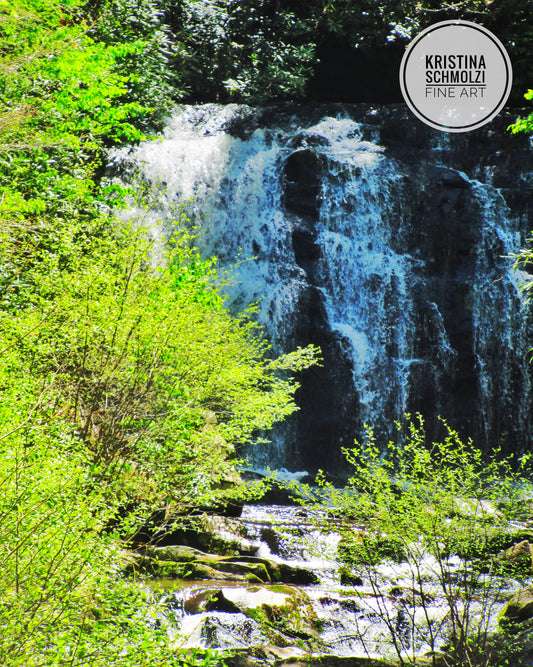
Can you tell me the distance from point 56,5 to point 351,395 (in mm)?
10674

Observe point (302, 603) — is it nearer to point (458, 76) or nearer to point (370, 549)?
point (370, 549)

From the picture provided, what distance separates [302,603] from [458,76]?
50.7 ft

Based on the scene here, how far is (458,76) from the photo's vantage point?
16.6 meters

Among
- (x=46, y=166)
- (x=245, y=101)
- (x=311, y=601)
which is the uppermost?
(x=245, y=101)

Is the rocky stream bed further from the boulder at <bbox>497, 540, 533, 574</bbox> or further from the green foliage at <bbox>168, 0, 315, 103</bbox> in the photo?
the green foliage at <bbox>168, 0, 315, 103</bbox>

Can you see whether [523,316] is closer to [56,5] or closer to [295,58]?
[295,58]

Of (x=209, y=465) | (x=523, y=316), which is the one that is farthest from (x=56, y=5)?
(x=523, y=316)

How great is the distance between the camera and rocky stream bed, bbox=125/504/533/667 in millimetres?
5516

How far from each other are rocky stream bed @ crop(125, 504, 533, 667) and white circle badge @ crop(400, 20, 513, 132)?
40.9ft

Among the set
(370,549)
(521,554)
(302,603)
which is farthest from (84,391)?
(521,554)

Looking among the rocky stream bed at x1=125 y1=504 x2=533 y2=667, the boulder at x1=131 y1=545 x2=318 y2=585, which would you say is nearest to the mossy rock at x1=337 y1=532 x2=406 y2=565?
the rocky stream bed at x1=125 y1=504 x2=533 y2=667

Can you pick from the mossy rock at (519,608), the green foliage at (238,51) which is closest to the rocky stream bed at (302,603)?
the mossy rock at (519,608)

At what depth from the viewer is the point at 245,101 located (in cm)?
1725

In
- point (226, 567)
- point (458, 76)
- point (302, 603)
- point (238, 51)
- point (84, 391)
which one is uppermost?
point (238, 51)
